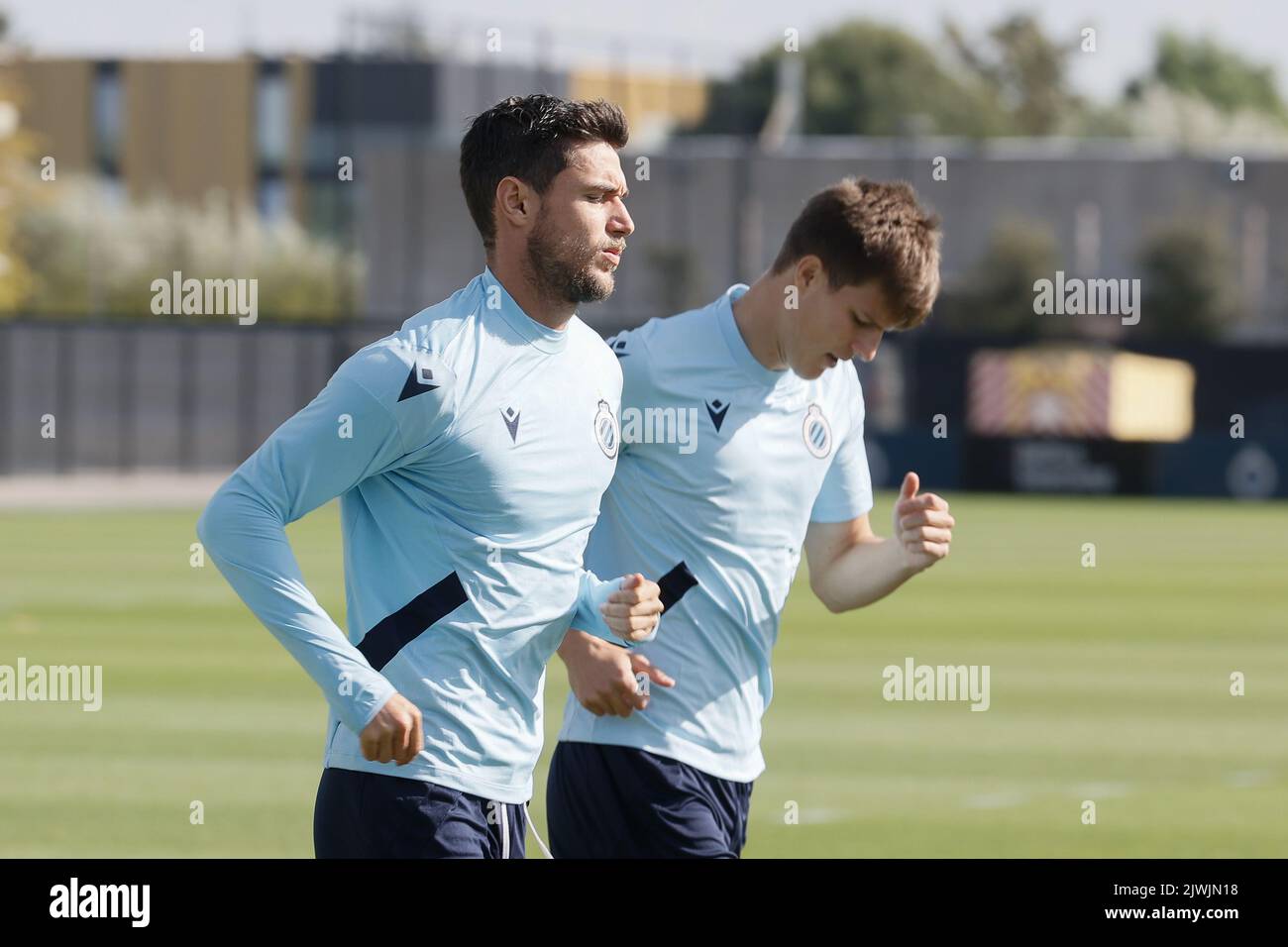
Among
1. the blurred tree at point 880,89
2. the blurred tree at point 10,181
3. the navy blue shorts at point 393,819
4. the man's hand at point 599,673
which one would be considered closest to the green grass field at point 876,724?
the man's hand at point 599,673

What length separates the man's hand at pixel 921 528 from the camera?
6.18 metres

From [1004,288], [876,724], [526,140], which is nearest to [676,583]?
[526,140]

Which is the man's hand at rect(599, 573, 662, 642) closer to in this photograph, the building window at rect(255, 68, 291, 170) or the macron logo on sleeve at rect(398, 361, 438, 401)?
the macron logo on sleeve at rect(398, 361, 438, 401)

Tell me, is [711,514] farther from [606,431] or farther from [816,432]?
[606,431]

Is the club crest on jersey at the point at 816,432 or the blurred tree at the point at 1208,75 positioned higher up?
the blurred tree at the point at 1208,75

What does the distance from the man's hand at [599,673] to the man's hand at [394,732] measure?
74cm

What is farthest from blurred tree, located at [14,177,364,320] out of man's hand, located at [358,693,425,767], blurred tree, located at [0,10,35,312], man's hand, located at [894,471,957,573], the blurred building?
man's hand, located at [358,693,425,767]

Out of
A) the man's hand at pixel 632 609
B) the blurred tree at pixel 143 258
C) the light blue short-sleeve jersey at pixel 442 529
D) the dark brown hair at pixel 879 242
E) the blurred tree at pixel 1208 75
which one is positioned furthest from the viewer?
the blurred tree at pixel 1208 75

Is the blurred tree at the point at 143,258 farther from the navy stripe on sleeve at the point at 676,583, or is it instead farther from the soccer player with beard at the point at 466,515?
the soccer player with beard at the point at 466,515

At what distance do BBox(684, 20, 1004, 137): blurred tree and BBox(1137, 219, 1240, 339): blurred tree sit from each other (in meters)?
41.5

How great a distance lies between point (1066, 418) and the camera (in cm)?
4569

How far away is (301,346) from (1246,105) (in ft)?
264
